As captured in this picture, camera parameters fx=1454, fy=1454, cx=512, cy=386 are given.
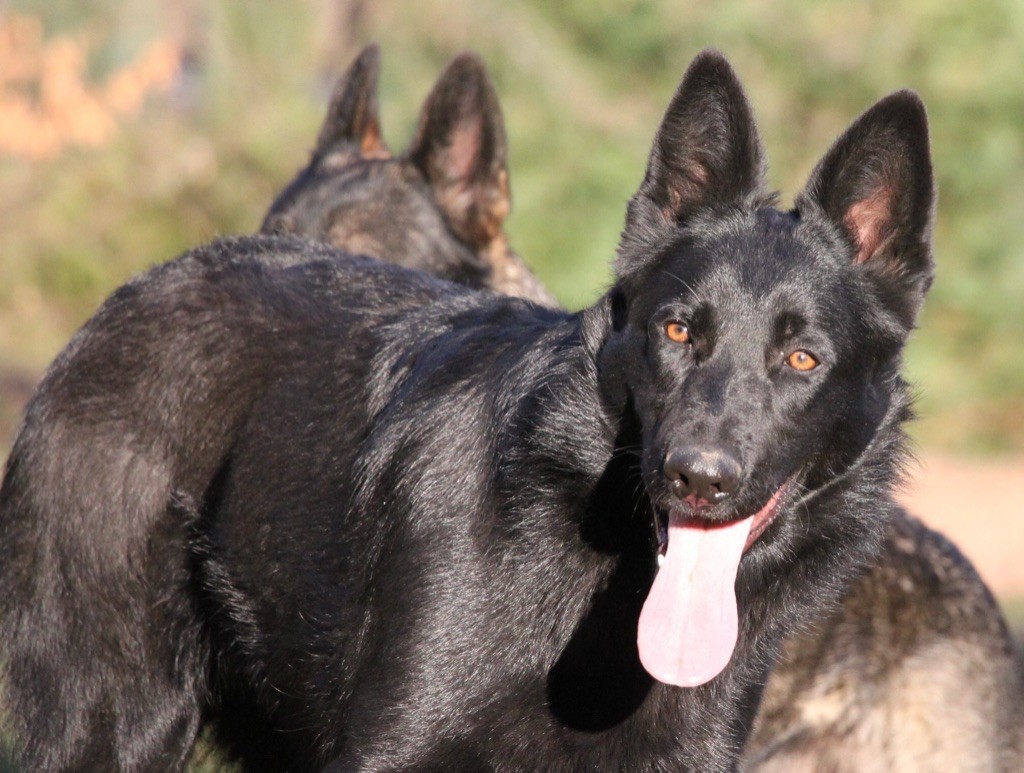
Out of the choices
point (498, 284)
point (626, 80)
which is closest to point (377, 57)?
point (498, 284)

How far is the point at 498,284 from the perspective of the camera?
7.02m

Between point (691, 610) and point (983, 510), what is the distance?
11379 millimetres

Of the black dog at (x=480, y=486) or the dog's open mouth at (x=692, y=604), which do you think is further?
the black dog at (x=480, y=486)

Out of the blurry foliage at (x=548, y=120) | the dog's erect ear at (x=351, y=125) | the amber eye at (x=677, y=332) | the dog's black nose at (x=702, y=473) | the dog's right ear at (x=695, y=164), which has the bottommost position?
the dog's black nose at (x=702, y=473)

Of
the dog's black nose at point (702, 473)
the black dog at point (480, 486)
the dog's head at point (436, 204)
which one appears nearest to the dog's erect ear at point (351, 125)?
the dog's head at point (436, 204)

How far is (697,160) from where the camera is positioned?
151 inches

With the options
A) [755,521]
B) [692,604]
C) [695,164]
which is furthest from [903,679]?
[695,164]

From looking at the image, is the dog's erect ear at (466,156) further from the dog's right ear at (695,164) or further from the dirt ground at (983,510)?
the dirt ground at (983,510)

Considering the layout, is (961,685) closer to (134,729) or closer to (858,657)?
(858,657)

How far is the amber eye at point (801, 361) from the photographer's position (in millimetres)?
3557

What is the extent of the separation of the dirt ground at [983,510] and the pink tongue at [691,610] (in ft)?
28.5

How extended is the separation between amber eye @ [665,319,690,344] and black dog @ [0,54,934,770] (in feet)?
0.05

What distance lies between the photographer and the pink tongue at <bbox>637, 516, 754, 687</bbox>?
3.41 m

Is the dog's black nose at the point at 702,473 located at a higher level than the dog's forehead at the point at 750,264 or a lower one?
lower
